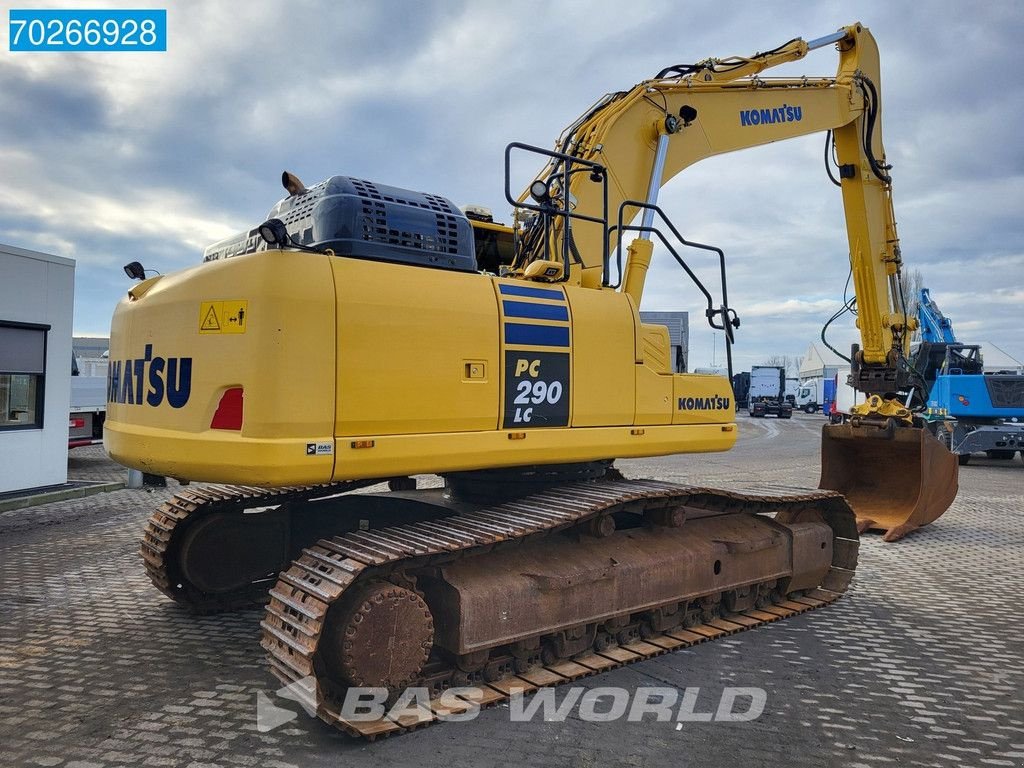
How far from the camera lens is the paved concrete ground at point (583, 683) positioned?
3451mm

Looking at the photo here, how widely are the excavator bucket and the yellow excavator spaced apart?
284 centimetres

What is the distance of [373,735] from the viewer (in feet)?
11.5

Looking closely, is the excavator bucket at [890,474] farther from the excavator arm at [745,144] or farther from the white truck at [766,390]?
the white truck at [766,390]

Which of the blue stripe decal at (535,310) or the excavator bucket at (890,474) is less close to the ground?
the blue stripe decal at (535,310)

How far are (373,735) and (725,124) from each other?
5963mm

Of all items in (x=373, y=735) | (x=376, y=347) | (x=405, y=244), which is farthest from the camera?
(x=405, y=244)

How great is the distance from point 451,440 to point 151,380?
5.40 feet

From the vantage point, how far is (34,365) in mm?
10352

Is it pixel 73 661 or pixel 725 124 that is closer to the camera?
pixel 73 661

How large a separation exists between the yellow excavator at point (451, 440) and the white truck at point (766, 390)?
4102 centimetres

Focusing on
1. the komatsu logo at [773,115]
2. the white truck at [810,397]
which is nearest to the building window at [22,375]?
the komatsu logo at [773,115]

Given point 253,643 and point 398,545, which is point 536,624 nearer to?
point 398,545

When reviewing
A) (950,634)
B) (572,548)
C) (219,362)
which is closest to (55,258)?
(219,362)

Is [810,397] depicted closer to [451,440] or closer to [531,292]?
[531,292]
